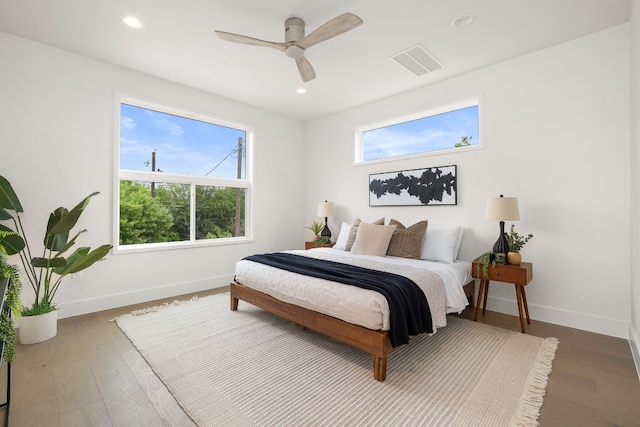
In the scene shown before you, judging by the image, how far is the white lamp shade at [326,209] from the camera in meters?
4.87

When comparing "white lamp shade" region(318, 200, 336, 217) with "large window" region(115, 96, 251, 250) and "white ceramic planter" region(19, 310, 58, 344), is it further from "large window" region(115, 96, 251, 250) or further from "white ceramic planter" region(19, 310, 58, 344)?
"white ceramic planter" region(19, 310, 58, 344)

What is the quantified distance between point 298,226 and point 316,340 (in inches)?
122

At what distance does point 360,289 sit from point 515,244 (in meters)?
1.96

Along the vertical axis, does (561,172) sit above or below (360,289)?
above

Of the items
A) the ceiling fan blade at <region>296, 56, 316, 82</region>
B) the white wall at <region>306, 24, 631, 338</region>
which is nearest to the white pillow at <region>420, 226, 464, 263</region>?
the white wall at <region>306, 24, 631, 338</region>

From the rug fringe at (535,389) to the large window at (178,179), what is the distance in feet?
12.9

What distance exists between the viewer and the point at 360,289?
2252mm

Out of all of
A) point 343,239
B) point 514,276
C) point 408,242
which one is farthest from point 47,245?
point 514,276

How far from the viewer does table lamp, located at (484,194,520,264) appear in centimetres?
296

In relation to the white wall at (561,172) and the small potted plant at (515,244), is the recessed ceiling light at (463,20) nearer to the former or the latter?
the white wall at (561,172)

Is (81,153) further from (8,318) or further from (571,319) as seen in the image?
(571,319)


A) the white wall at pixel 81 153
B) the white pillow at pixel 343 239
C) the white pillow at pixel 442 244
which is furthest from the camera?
the white pillow at pixel 343 239

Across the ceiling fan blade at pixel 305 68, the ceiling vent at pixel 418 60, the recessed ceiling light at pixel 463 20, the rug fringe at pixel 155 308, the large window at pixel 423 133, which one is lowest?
the rug fringe at pixel 155 308

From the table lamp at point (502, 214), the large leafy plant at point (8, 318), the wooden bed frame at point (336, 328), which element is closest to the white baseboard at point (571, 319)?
the table lamp at point (502, 214)
